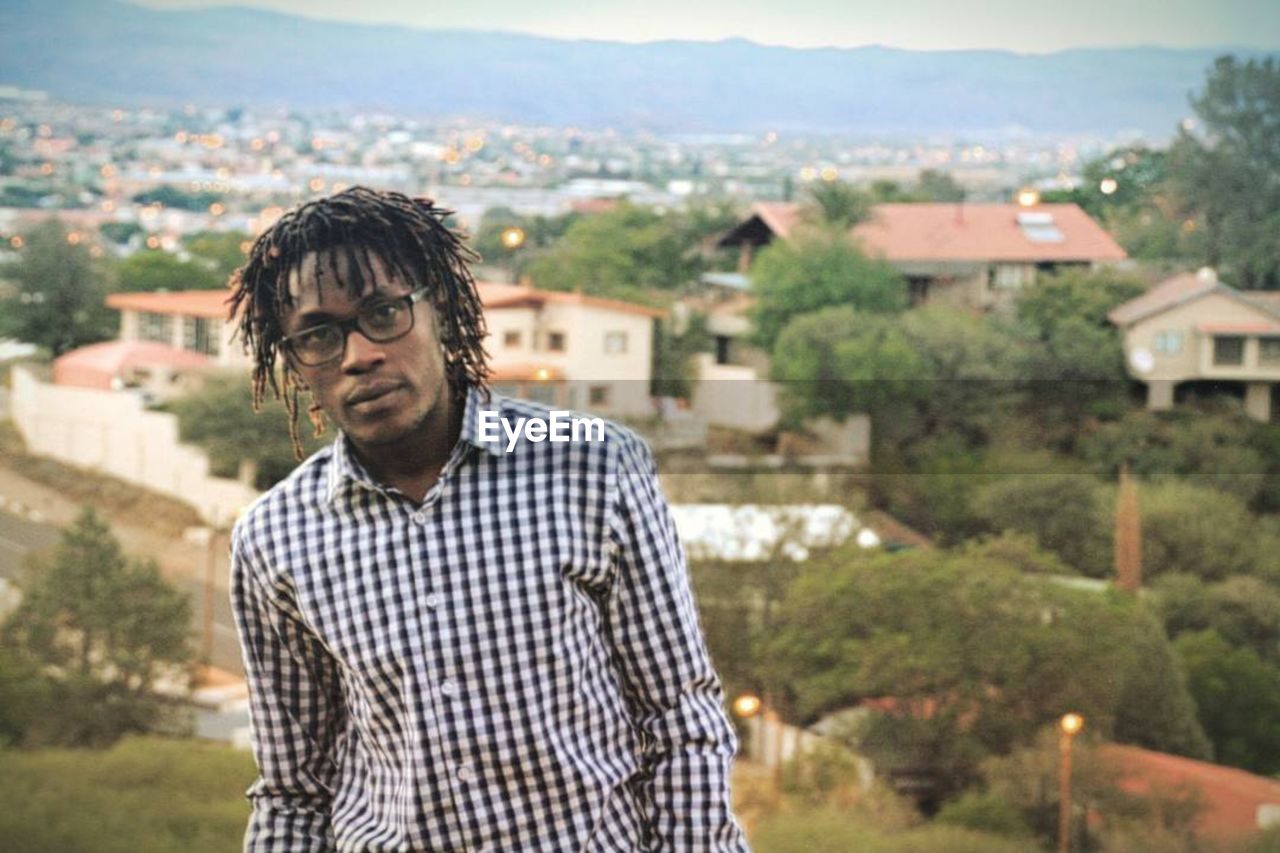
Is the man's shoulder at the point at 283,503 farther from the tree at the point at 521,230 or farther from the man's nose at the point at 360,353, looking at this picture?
the tree at the point at 521,230

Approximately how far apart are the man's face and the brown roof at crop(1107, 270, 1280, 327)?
268 inches

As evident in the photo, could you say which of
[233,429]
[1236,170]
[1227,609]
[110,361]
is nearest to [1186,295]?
[1236,170]

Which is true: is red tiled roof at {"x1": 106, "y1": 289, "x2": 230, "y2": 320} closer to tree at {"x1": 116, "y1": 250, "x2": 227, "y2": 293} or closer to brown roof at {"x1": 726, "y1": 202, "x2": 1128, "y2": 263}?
tree at {"x1": 116, "y1": 250, "x2": 227, "y2": 293}

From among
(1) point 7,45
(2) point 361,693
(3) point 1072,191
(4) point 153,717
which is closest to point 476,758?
(2) point 361,693

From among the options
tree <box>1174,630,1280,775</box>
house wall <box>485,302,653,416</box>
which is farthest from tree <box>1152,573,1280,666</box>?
house wall <box>485,302,653,416</box>

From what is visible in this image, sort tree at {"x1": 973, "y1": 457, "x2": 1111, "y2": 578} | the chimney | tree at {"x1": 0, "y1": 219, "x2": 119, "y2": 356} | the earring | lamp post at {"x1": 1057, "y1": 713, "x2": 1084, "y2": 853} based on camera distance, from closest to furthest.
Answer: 1. the earring
2. tree at {"x1": 0, "y1": 219, "x2": 119, "y2": 356}
3. lamp post at {"x1": 1057, "y1": 713, "x2": 1084, "y2": 853}
4. the chimney
5. tree at {"x1": 973, "y1": 457, "x2": 1111, "y2": 578}

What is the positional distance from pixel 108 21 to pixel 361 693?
20.4ft

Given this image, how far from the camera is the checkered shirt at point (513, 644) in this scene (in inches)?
32.5

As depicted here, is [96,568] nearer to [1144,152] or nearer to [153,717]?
[153,717]

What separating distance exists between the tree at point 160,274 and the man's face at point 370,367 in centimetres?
508

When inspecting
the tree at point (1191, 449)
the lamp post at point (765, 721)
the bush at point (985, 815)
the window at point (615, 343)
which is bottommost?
the bush at point (985, 815)

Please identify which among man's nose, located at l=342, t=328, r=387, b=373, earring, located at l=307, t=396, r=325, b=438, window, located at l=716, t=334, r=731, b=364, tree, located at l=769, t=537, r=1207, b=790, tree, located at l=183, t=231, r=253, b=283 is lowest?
tree, located at l=769, t=537, r=1207, b=790

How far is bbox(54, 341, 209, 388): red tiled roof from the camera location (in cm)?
608

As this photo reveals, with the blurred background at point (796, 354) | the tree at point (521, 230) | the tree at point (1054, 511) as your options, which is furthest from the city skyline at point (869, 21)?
the tree at point (1054, 511)
